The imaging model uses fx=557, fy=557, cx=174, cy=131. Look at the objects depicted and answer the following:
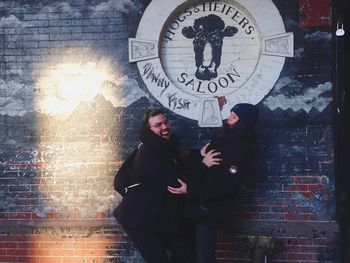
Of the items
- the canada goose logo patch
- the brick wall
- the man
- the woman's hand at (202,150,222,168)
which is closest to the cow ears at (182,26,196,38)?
the brick wall

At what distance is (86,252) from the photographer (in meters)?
5.76

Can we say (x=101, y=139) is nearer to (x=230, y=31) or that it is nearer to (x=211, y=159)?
(x=211, y=159)

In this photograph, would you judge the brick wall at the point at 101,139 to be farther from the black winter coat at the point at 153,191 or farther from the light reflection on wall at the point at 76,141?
the black winter coat at the point at 153,191

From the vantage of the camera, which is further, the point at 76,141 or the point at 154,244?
the point at 76,141

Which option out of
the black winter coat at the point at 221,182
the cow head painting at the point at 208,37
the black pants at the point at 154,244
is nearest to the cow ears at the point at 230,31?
the cow head painting at the point at 208,37

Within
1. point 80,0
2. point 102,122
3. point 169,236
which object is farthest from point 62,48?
point 169,236

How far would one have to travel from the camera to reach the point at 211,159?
4.84 meters

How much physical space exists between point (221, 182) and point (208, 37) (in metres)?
1.65

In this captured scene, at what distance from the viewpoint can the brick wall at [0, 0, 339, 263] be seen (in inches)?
214

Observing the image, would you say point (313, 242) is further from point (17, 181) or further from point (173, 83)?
point (17, 181)

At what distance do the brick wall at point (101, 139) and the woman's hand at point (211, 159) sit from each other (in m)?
0.74

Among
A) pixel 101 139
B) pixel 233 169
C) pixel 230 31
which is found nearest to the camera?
pixel 233 169

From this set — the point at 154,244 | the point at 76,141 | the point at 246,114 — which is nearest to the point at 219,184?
the point at 246,114

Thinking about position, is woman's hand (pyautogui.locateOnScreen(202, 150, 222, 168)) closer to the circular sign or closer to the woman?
the woman
